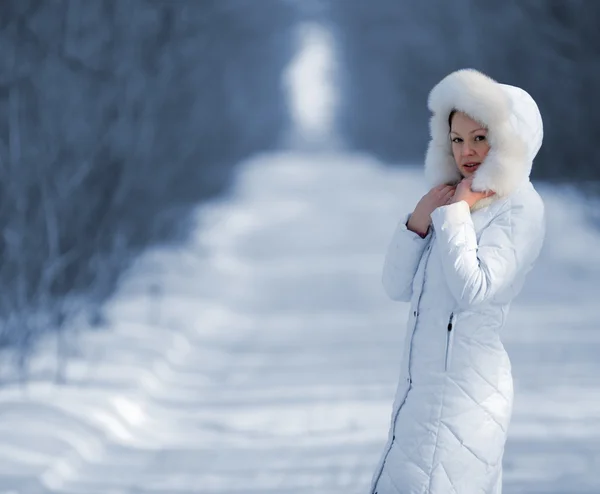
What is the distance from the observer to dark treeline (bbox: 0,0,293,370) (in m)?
5.12

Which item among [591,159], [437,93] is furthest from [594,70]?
[437,93]

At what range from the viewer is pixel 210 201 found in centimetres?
1215

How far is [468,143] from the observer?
2240 millimetres

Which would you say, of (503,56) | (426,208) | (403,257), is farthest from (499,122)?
(503,56)

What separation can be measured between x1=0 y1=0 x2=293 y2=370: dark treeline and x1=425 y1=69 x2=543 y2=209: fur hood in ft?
10.5

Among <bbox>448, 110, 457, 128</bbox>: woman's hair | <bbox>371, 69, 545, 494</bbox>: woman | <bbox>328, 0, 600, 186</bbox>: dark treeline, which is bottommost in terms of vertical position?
<bbox>371, 69, 545, 494</bbox>: woman

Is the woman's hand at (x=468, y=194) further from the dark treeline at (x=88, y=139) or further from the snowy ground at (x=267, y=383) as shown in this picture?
the dark treeline at (x=88, y=139)

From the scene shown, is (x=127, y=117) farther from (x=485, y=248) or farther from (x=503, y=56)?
(x=503, y=56)

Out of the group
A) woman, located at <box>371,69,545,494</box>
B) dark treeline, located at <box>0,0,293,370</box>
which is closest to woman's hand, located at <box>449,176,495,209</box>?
woman, located at <box>371,69,545,494</box>

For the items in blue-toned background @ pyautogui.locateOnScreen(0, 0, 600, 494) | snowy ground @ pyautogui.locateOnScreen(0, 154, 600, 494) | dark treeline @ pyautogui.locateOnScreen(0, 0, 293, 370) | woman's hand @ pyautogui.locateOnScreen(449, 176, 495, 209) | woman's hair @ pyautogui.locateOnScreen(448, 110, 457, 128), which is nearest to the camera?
woman's hand @ pyautogui.locateOnScreen(449, 176, 495, 209)

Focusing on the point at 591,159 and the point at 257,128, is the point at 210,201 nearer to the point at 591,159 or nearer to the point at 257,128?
the point at 591,159

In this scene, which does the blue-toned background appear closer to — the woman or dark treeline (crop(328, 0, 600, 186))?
dark treeline (crop(328, 0, 600, 186))

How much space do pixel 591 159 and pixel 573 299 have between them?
3.10 meters

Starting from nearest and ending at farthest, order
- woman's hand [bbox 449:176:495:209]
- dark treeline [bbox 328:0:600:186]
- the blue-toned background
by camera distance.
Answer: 1. woman's hand [bbox 449:176:495:209]
2. the blue-toned background
3. dark treeline [bbox 328:0:600:186]
